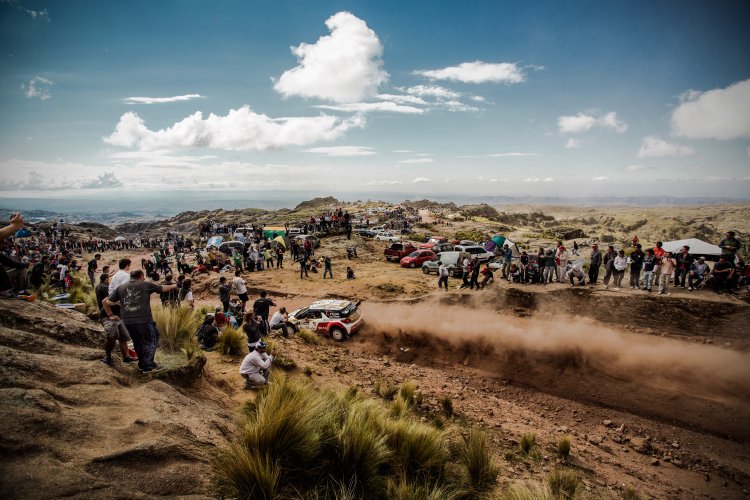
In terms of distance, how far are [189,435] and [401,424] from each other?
375 cm

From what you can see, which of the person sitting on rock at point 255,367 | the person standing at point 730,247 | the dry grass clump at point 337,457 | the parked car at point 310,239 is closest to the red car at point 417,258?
the parked car at point 310,239

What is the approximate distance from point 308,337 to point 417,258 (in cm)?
1714

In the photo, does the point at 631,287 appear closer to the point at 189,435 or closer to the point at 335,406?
the point at 335,406

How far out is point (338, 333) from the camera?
1590cm

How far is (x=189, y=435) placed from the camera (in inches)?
198

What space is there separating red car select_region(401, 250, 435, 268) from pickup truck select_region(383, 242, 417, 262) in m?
1.43

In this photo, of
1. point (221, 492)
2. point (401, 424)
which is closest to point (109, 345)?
point (221, 492)

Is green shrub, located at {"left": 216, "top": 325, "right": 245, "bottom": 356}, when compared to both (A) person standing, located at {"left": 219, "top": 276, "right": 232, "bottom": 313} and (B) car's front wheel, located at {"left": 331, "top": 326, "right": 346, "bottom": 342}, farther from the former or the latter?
(B) car's front wheel, located at {"left": 331, "top": 326, "right": 346, "bottom": 342}

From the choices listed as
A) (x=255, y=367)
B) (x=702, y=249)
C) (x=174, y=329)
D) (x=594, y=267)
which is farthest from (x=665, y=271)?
(x=174, y=329)

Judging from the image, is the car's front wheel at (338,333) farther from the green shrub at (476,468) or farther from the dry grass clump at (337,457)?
the green shrub at (476,468)

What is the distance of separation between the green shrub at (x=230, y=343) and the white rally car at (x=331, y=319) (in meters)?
3.90

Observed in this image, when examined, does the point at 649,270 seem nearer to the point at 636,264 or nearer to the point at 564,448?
the point at 636,264

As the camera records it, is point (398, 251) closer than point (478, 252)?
No

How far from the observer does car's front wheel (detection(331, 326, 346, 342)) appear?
15875 mm
